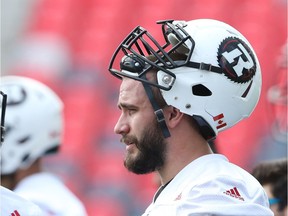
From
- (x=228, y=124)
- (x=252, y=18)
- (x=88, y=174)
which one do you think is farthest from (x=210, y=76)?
(x=252, y=18)

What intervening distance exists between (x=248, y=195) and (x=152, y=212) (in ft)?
0.95

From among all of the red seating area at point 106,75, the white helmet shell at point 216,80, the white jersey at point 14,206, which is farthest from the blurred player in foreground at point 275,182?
the red seating area at point 106,75

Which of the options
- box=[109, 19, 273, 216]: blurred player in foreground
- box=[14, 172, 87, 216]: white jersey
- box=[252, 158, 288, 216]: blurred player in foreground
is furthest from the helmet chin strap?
box=[14, 172, 87, 216]: white jersey

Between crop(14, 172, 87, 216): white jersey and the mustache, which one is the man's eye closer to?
the mustache

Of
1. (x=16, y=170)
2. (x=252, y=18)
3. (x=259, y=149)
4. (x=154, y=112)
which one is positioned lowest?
(x=259, y=149)

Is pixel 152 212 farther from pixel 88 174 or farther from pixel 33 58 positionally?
pixel 33 58

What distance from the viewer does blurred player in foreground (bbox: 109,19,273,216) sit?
273 centimetres

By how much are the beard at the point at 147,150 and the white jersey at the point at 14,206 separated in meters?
0.37

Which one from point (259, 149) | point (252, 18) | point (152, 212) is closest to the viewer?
point (152, 212)

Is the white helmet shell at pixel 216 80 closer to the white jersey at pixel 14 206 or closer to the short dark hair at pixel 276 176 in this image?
the white jersey at pixel 14 206

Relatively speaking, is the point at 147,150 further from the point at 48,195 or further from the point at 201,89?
the point at 48,195

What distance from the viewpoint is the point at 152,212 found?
262cm

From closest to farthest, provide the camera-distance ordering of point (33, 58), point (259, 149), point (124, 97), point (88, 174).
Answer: point (124, 97)
point (259, 149)
point (88, 174)
point (33, 58)

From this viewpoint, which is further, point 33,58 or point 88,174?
point 33,58
